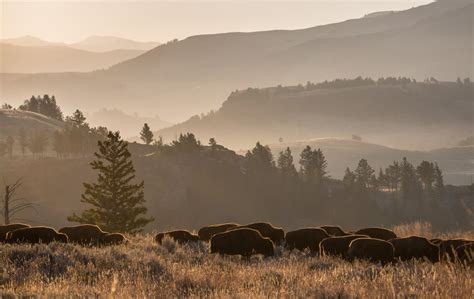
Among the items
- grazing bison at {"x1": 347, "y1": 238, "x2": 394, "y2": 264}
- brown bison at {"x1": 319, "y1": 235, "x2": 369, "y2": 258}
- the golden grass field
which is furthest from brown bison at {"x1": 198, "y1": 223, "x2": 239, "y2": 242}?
grazing bison at {"x1": 347, "y1": 238, "x2": 394, "y2": 264}

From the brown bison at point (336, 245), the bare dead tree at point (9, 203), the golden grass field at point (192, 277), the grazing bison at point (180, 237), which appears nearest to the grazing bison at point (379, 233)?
the brown bison at point (336, 245)

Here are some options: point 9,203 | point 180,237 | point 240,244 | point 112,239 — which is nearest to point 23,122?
point 9,203

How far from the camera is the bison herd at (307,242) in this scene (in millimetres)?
16547

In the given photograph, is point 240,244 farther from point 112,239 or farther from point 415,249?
point 112,239

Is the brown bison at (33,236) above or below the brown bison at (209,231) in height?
above

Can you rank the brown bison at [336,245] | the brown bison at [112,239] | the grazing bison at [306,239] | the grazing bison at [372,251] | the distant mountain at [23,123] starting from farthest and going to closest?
1. the distant mountain at [23,123]
2. the brown bison at [112,239]
3. the grazing bison at [306,239]
4. the brown bison at [336,245]
5. the grazing bison at [372,251]

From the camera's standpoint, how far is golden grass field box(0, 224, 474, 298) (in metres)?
9.38

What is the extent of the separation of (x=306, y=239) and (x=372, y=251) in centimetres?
399

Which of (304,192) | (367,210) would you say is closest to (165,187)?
(304,192)

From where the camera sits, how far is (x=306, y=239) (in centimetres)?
2017

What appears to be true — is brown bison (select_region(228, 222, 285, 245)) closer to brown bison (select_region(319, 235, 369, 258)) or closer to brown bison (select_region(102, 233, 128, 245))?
brown bison (select_region(319, 235, 369, 258))

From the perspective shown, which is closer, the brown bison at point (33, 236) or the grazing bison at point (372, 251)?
the grazing bison at point (372, 251)

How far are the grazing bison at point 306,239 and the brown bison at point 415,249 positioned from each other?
3.33 m

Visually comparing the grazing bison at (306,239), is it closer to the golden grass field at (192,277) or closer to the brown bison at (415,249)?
the golden grass field at (192,277)
